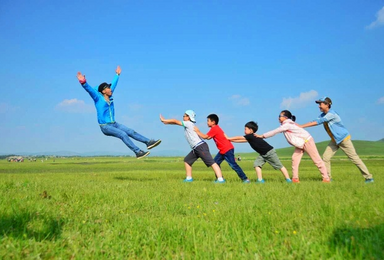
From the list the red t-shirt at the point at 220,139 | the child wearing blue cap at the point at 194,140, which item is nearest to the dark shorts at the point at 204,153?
the child wearing blue cap at the point at 194,140

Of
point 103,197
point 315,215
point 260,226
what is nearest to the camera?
point 260,226

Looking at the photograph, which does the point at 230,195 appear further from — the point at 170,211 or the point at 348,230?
the point at 348,230

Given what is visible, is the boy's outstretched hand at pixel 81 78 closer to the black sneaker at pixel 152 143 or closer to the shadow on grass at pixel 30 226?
the black sneaker at pixel 152 143

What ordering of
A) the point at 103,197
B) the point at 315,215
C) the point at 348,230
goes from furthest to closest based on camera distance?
the point at 103,197 < the point at 315,215 < the point at 348,230

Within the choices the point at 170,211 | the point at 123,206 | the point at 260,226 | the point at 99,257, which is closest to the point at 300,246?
the point at 260,226

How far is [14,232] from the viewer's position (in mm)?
4090

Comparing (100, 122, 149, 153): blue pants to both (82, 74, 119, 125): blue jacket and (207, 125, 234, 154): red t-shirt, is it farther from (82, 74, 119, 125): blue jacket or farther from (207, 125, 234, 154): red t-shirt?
(207, 125, 234, 154): red t-shirt

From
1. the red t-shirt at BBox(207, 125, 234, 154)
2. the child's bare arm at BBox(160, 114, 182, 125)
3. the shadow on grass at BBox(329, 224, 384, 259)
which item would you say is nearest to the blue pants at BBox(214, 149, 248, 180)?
the red t-shirt at BBox(207, 125, 234, 154)

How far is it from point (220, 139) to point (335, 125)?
3.83 m

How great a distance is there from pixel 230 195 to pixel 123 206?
2.48 meters

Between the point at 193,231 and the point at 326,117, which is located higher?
the point at 326,117

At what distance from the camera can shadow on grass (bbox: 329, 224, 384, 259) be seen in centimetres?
327

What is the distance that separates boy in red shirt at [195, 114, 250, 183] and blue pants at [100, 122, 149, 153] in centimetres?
215

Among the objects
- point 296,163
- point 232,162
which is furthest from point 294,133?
point 232,162
